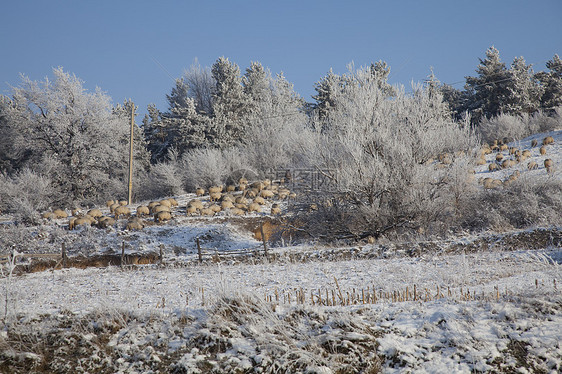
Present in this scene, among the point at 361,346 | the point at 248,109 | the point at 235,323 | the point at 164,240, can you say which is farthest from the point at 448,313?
the point at 248,109

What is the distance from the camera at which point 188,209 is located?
2347cm

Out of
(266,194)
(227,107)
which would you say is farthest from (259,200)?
(227,107)

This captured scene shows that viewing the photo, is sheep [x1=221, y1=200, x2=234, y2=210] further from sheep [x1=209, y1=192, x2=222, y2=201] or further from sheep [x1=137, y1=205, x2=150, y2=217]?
sheep [x1=137, y1=205, x2=150, y2=217]

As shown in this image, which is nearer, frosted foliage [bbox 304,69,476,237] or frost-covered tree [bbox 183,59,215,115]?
frosted foliage [bbox 304,69,476,237]

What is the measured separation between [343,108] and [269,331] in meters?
13.2

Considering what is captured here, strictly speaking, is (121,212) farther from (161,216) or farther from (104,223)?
(161,216)

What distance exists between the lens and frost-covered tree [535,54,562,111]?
4022 cm

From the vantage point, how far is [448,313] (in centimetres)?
459

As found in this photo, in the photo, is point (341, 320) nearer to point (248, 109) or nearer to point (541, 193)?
point (541, 193)

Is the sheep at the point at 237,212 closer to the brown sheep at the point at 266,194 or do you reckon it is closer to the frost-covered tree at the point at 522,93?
the brown sheep at the point at 266,194

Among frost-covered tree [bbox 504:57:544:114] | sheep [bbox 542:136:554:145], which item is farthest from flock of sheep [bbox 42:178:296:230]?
frost-covered tree [bbox 504:57:544:114]

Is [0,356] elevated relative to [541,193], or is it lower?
lower

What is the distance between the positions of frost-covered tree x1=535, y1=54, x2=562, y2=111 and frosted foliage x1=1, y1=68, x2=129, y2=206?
4144cm

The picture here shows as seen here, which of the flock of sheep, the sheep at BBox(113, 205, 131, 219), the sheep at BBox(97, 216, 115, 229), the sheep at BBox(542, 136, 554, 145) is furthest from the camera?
the sheep at BBox(542, 136, 554, 145)
